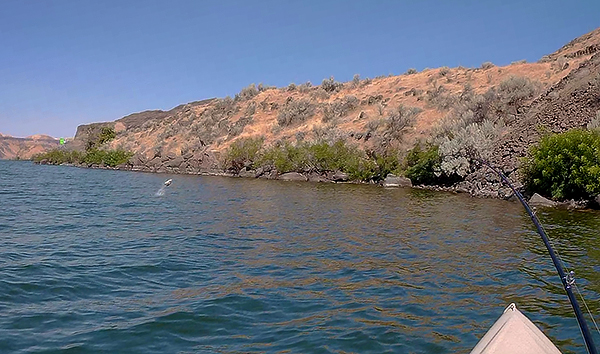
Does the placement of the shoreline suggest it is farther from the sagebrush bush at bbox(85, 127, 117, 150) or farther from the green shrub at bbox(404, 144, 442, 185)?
the sagebrush bush at bbox(85, 127, 117, 150)

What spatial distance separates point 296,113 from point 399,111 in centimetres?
2191

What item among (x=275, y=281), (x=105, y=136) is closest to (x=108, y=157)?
(x=105, y=136)

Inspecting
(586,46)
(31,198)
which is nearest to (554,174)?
(31,198)

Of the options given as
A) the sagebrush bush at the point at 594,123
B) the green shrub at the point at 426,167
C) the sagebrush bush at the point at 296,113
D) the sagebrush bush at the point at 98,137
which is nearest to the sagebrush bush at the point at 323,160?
the green shrub at the point at 426,167

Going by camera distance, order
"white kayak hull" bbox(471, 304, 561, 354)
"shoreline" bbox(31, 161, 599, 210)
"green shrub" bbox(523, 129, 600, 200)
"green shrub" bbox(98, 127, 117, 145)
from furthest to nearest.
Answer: "green shrub" bbox(98, 127, 117, 145) < "shoreline" bbox(31, 161, 599, 210) < "green shrub" bbox(523, 129, 600, 200) < "white kayak hull" bbox(471, 304, 561, 354)

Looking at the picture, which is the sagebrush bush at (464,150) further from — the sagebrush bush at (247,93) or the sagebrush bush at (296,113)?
the sagebrush bush at (247,93)

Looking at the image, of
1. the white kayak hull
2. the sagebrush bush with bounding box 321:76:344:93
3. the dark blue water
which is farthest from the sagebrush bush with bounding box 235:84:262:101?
the white kayak hull

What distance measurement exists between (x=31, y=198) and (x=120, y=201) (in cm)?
433

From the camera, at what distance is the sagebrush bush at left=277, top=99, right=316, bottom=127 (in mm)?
70438

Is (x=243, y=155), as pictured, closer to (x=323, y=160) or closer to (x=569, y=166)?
(x=323, y=160)

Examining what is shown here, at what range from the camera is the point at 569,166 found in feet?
81.0

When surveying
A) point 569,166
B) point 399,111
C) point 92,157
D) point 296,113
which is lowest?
point 569,166

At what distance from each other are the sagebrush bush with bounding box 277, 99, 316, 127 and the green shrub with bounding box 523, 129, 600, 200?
46055mm

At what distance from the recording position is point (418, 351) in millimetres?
6574
